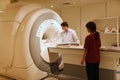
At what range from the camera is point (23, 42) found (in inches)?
131

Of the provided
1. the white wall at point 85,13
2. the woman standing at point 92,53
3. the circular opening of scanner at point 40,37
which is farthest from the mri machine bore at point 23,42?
the white wall at point 85,13

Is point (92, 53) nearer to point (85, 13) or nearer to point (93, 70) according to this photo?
point (93, 70)

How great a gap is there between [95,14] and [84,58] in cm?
318

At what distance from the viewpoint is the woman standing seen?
276 centimetres

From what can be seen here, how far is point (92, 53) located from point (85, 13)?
3442 millimetres

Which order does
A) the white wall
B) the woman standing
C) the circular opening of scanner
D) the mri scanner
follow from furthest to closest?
the white wall < the circular opening of scanner < the mri scanner < the woman standing

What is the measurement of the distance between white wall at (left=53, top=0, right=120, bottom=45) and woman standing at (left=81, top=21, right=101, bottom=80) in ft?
8.99

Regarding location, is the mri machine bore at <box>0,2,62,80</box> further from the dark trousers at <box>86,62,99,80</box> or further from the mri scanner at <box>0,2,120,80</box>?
the dark trousers at <box>86,62,99,80</box>

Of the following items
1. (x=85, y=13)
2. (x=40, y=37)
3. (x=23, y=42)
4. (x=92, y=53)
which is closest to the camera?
(x=92, y=53)

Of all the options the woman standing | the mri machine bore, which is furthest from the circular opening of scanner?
the woman standing

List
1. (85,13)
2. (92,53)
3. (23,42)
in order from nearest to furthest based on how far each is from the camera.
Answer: (92,53)
(23,42)
(85,13)

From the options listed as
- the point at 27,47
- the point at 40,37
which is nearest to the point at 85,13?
the point at 40,37

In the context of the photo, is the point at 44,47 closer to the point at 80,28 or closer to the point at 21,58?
the point at 21,58

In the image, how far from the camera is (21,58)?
337cm
